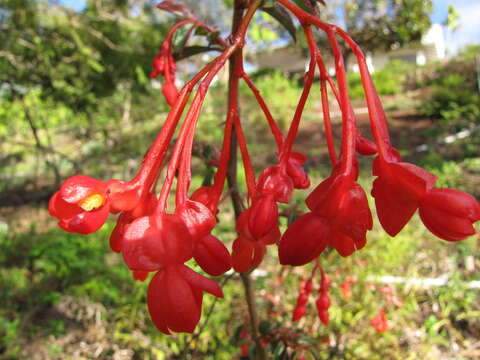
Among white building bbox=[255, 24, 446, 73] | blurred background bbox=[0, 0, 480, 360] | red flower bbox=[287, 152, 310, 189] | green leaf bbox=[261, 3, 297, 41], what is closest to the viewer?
red flower bbox=[287, 152, 310, 189]

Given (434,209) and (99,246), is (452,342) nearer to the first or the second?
(434,209)

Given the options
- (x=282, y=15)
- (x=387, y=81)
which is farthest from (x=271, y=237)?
(x=387, y=81)

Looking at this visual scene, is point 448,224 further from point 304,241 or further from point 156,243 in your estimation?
point 156,243

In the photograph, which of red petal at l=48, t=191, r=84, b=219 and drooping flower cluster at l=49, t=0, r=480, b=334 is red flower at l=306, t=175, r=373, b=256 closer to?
drooping flower cluster at l=49, t=0, r=480, b=334

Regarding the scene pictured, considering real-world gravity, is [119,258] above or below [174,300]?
below

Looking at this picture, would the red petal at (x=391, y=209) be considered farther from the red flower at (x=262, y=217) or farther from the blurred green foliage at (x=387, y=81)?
the blurred green foliage at (x=387, y=81)

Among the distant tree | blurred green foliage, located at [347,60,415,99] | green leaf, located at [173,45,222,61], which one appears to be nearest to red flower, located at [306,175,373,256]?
green leaf, located at [173,45,222,61]
